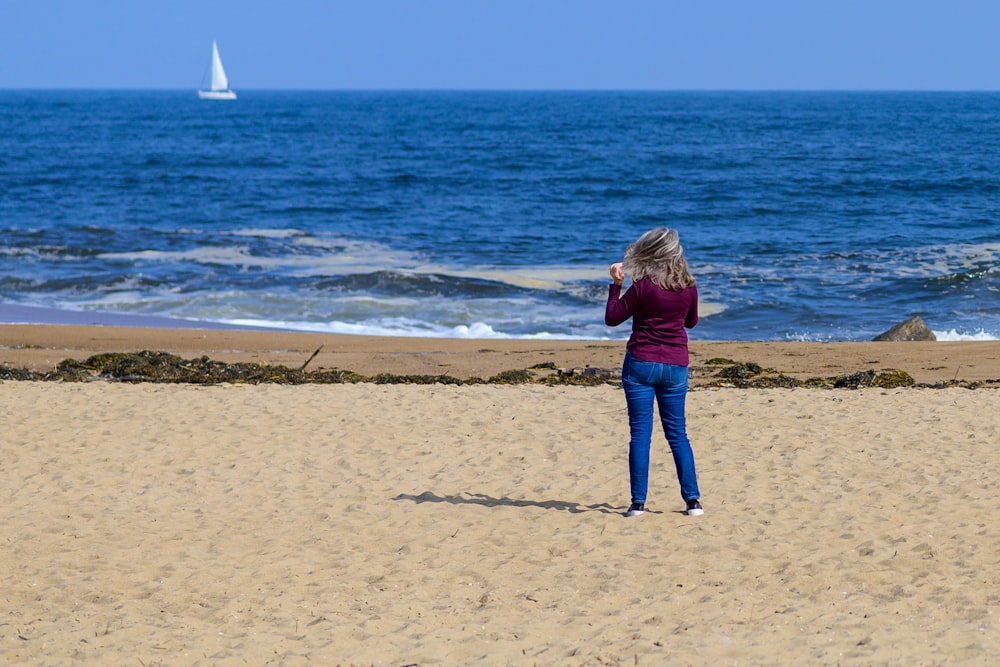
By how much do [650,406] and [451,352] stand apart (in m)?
7.13

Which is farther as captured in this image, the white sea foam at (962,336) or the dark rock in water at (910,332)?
the white sea foam at (962,336)

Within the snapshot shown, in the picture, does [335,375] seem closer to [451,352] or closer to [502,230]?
[451,352]

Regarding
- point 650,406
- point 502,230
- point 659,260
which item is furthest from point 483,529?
point 502,230

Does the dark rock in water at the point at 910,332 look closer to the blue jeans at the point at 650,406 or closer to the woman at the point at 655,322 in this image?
the blue jeans at the point at 650,406

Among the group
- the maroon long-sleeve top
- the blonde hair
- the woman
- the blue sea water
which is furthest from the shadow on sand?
the blue sea water

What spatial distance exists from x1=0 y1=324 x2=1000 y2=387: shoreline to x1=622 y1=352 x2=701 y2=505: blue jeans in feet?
15.1

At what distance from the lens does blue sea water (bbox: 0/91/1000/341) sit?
17125 millimetres

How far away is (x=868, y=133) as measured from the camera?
5603cm

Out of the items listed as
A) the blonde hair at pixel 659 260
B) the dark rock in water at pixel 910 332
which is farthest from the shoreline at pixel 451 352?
the blonde hair at pixel 659 260

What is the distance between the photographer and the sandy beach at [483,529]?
4.35 meters

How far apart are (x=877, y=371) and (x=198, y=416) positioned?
6.51 m

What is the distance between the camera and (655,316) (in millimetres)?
5301

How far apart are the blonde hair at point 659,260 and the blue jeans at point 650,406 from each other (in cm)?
40

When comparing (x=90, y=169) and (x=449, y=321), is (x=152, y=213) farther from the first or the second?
(x=449, y=321)
